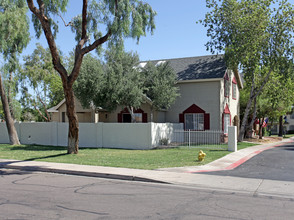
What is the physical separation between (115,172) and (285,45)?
18424 millimetres

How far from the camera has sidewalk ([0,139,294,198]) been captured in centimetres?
905

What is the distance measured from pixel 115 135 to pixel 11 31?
931cm

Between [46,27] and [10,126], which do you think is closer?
[46,27]

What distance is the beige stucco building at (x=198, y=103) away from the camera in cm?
2423

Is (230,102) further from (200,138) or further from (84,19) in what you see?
(84,19)

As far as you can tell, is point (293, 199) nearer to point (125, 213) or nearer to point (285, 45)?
point (125, 213)

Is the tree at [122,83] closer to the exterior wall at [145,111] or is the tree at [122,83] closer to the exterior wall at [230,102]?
the exterior wall at [145,111]

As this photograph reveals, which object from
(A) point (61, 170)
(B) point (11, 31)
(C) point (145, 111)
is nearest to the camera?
(A) point (61, 170)

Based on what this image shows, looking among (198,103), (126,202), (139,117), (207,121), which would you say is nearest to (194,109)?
(198,103)

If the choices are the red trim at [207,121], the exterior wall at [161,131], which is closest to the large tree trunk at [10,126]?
the exterior wall at [161,131]

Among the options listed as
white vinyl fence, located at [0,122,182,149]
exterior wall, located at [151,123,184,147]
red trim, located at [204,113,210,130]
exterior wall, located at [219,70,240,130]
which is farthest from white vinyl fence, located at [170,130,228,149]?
exterior wall, located at [219,70,240,130]

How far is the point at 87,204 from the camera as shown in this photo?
7.23 m

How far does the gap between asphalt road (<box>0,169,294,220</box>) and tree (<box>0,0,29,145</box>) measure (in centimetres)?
1265

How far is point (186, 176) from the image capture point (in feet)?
35.4
